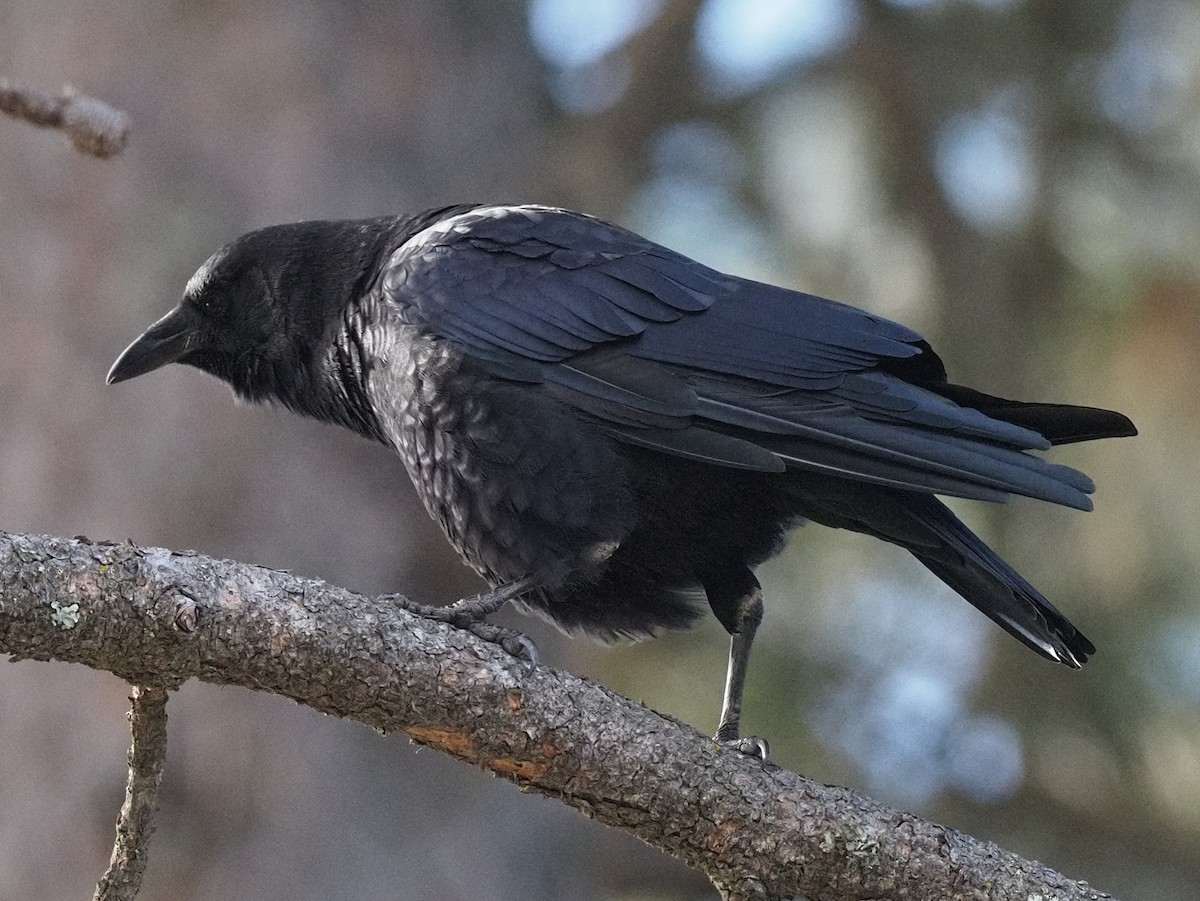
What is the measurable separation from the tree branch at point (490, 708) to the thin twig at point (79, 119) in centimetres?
99

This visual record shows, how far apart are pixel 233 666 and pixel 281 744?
256cm

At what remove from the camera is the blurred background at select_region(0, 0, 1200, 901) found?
5.11 meters

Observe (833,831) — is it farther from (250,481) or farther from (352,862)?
(250,481)

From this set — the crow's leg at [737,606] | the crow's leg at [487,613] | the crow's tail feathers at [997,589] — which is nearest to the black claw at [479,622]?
the crow's leg at [487,613]

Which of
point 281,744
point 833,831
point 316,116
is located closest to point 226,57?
point 316,116

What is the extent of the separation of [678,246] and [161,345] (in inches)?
120

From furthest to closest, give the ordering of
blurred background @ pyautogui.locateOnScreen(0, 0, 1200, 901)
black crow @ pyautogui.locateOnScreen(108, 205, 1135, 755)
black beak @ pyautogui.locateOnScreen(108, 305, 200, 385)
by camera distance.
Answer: blurred background @ pyautogui.locateOnScreen(0, 0, 1200, 901), black beak @ pyautogui.locateOnScreen(108, 305, 200, 385), black crow @ pyautogui.locateOnScreen(108, 205, 1135, 755)

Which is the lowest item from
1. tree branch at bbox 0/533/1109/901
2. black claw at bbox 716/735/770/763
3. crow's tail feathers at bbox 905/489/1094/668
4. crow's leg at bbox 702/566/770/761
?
tree branch at bbox 0/533/1109/901

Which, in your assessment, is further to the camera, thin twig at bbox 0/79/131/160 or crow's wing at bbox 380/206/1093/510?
crow's wing at bbox 380/206/1093/510

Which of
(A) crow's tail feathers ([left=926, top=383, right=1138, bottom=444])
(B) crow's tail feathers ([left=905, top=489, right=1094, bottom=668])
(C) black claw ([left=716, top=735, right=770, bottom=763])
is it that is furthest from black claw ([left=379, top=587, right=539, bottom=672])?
(A) crow's tail feathers ([left=926, top=383, right=1138, bottom=444])

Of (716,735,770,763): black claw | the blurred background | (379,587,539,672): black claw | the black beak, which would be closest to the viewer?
(379,587,539,672): black claw

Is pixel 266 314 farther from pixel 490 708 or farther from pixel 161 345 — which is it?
pixel 490 708

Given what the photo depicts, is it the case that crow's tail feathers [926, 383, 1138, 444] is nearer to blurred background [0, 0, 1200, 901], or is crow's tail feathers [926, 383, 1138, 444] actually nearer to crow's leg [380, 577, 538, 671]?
crow's leg [380, 577, 538, 671]

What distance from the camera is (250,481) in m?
5.27
